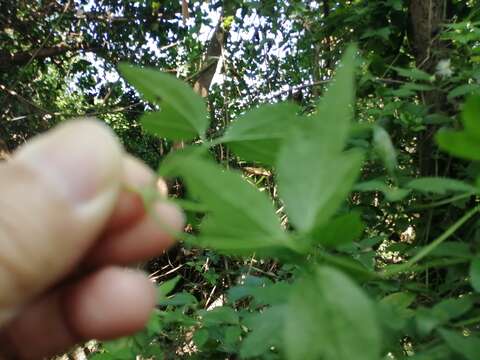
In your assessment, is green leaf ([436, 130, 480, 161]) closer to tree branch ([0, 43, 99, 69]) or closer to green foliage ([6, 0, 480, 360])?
green foliage ([6, 0, 480, 360])

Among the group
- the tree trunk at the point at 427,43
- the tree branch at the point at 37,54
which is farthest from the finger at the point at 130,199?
the tree branch at the point at 37,54

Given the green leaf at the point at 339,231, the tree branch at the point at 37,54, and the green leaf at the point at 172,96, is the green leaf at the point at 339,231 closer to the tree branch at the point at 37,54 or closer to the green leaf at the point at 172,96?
the green leaf at the point at 172,96

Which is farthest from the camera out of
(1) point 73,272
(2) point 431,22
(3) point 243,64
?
(3) point 243,64

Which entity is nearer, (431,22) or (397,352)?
(397,352)

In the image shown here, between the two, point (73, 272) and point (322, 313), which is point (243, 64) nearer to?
point (73, 272)

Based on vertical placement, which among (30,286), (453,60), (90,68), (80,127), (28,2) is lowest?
(453,60)

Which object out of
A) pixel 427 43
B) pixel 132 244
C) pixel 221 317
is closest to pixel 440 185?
pixel 132 244

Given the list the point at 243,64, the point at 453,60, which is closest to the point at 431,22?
the point at 453,60

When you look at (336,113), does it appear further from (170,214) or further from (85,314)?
(85,314)
